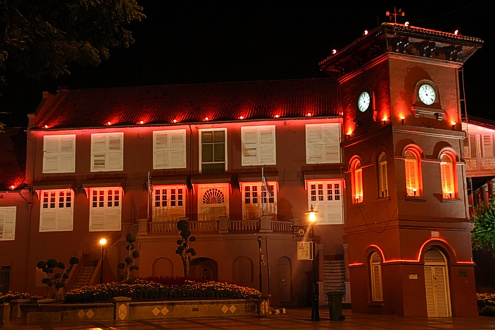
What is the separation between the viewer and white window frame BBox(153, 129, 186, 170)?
39375 millimetres

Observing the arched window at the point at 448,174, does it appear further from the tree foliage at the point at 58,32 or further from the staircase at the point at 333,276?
the tree foliage at the point at 58,32

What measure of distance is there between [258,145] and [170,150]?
5081mm

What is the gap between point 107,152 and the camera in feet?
131

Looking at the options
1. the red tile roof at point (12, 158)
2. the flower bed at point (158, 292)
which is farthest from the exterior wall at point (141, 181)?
the flower bed at point (158, 292)

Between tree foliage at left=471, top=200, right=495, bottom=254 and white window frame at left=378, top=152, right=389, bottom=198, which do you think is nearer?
white window frame at left=378, top=152, right=389, bottom=198

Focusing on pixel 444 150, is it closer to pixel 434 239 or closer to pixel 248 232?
pixel 434 239

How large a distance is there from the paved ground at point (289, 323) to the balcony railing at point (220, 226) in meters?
10.8

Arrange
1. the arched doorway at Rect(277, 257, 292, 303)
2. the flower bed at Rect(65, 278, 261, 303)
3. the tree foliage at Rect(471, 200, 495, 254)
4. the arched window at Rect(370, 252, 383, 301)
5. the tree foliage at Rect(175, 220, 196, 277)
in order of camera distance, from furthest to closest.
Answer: the arched doorway at Rect(277, 257, 292, 303) → the tree foliage at Rect(175, 220, 196, 277) → the tree foliage at Rect(471, 200, 495, 254) → the flower bed at Rect(65, 278, 261, 303) → the arched window at Rect(370, 252, 383, 301)

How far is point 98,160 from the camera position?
39.8 meters

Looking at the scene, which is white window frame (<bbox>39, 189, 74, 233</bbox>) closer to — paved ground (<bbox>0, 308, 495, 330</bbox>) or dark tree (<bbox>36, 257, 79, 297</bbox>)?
dark tree (<bbox>36, 257, 79, 297</bbox>)

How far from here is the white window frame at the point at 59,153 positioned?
39812 mm

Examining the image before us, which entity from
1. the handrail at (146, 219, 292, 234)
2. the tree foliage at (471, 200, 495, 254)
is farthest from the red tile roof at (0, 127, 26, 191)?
the tree foliage at (471, 200, 495, 254)

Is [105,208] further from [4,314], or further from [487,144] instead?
[487,144]

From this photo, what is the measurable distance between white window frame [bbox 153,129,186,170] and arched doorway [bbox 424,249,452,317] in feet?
59.2
